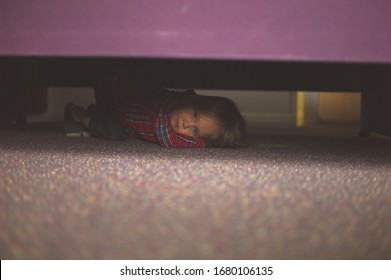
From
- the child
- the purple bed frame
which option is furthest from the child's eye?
the purple bed frame

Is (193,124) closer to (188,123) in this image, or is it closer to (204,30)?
(188,123)

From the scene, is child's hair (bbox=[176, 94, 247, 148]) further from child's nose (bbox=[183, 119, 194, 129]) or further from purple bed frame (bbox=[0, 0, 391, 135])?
purple bed frame (bbox=[0, 0, 391, 135])

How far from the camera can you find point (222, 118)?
38.5 inches

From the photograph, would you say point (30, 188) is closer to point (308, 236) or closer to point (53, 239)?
point (53, 239)

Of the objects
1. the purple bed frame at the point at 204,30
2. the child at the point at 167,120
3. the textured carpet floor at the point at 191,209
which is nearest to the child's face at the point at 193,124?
the child at the point at 167,120

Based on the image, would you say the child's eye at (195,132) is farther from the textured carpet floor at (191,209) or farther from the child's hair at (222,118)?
the textured carpet floor at (191,209)

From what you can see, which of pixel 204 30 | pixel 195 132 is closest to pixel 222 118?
pixel 195 132

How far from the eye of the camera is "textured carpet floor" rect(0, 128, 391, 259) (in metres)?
0.47

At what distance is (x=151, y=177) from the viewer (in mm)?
633

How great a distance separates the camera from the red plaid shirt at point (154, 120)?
0.96m

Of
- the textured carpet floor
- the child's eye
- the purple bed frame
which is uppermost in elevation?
the purple bed frame

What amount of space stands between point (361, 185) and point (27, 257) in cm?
48

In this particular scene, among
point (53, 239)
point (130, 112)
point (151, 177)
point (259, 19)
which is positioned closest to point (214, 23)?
point (259, 19)
